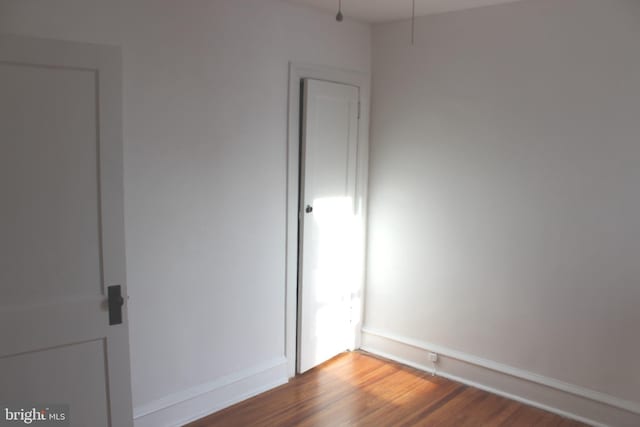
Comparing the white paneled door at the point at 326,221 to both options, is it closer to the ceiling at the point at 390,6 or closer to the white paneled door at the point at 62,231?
the ceiling at the point at 390,6

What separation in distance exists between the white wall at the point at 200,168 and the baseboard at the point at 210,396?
0.02 metres

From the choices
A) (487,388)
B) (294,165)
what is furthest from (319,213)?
(487,388)

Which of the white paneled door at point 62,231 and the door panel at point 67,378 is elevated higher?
the white paneled door at point 62,231

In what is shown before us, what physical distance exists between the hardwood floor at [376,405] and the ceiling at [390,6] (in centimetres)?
257

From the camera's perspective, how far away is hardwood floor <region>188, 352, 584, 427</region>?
120 inches

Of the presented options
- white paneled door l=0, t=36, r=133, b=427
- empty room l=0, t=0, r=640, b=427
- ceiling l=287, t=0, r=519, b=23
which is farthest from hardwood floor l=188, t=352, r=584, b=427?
ceiling l=287, t=0, r=519, b=23

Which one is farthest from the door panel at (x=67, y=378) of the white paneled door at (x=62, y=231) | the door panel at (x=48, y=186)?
the door panel at (x=48, y=186)

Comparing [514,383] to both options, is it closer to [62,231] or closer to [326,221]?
[326,221]

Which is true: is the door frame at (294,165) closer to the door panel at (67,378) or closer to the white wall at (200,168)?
the white wall at (200,168)

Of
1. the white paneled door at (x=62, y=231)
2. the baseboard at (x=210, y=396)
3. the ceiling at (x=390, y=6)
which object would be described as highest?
the ceiling at (x=390, y=6)

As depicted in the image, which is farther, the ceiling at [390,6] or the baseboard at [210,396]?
the ceiling at [390,6]

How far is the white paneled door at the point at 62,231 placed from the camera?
78.8 inches

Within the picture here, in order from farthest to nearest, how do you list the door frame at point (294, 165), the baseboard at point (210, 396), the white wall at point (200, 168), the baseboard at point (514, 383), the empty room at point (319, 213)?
the door frame at point (294, 165), the baseboard at point (514, 383), the baseboard at point (210, 396), the white wall at point (200, 168), the empty room at point (319, 213)

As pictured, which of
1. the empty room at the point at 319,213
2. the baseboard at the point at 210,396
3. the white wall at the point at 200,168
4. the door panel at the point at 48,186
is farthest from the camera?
the baseboard at the point at 210,396
